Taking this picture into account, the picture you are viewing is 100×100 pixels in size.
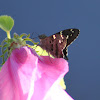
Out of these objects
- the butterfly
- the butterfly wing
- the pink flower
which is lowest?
the pink flower

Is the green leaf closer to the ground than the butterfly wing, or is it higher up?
closer to the ground

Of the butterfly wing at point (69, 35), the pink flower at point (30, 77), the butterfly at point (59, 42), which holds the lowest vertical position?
the pink flower at point (30, 77)

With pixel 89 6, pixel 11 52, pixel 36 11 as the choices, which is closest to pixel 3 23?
pixel 11 52

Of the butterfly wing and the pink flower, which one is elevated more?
the butterfly wing

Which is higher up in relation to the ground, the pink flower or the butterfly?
the butterfly

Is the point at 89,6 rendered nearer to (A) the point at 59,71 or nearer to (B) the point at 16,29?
(B) the point at 16,29
